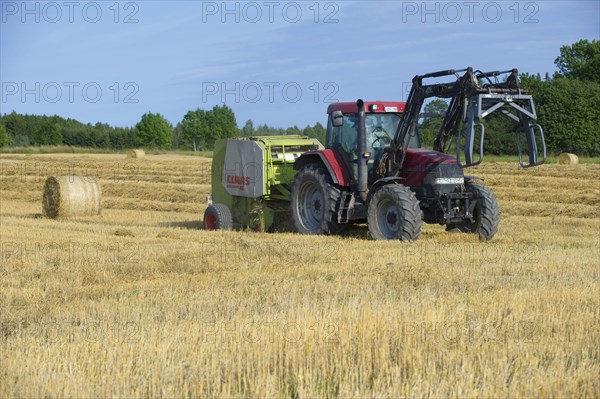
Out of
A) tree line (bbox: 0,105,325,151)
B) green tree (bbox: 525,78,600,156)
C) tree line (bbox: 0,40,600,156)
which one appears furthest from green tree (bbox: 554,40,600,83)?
tree line (bbox: 0,105,325,151)

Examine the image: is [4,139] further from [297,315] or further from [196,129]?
[297,315]

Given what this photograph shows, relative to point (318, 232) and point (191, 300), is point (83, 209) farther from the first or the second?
point (191, 300)

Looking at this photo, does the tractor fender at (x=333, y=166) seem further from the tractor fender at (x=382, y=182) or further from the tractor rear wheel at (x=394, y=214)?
the tractor rear wheel at (x=394, y=214)

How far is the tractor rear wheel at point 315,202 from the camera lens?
13109 mm

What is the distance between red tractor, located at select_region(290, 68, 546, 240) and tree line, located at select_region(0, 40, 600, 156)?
502mm

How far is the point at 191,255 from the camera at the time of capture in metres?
10.3

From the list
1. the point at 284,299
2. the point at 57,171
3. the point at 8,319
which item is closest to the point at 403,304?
the point at 284,299

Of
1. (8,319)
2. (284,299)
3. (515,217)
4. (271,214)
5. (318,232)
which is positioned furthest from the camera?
(515,217)

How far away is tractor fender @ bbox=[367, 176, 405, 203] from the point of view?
489 inches

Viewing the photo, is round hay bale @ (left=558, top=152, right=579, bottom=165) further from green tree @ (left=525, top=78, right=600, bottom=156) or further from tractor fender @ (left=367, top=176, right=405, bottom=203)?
tractor fender @ (left=367, top=176, right=405, bottom=203)

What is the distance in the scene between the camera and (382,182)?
41.5ft

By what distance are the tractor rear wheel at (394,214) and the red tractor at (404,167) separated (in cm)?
1

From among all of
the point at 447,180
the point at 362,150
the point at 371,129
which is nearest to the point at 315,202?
the point at 362,150

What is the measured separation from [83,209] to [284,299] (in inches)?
477
